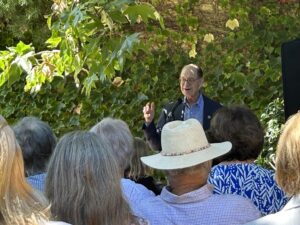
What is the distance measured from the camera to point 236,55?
8.40 meters

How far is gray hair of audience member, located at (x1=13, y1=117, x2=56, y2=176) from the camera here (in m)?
3.55

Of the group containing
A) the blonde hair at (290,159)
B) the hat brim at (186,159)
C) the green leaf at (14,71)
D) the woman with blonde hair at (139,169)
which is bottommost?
the woman with blonde hair at (139,169)

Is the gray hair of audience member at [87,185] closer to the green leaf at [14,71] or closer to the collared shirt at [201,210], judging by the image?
the collared shirt at [201,210]

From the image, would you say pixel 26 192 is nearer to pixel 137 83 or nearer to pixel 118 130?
pixel 118 130

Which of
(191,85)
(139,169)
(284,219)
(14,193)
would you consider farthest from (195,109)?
(14,193)

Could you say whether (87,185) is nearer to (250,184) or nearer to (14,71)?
(250,184)

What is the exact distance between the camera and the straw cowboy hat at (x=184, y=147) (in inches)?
120

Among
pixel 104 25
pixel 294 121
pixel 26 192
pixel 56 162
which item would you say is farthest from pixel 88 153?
pixel 104 25

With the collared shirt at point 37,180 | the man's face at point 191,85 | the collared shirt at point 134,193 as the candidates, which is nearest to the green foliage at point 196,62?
the man's face at point 191,85

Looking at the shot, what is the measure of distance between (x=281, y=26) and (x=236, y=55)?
0.62m

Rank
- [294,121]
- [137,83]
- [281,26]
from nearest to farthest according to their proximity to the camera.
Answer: [294,121], [281,26], [137,83]

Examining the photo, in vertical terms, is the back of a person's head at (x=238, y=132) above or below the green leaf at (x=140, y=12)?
below

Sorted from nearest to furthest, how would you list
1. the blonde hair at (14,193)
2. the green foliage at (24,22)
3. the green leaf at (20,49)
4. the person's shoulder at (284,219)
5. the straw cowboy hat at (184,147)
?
the blonde hair at (14,193), the person's shoulder at (284,219), the straw cowboy hat at (184,147), the green leaf at (20,49), the green foliage at (24,22)

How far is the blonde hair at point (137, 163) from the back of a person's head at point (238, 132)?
1.54 feet
